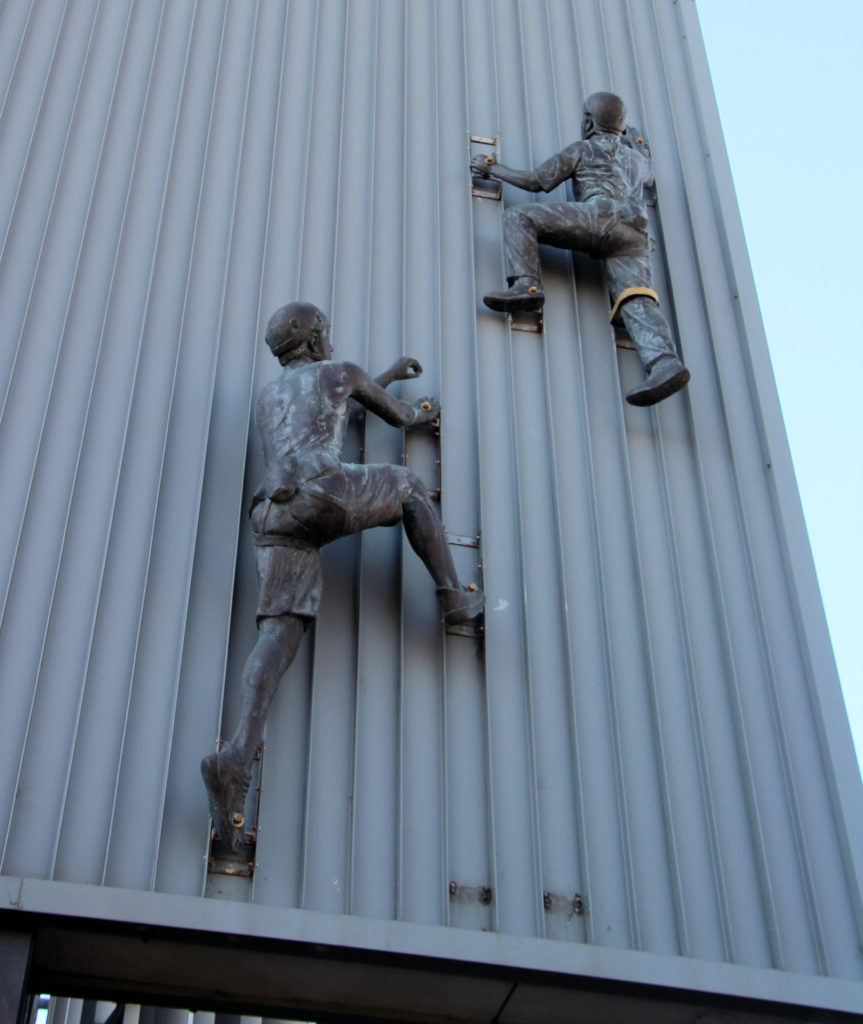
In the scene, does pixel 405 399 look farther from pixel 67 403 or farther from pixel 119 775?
pixel 119 775

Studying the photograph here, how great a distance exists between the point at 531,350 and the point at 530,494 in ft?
4.04

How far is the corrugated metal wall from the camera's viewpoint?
6.90m

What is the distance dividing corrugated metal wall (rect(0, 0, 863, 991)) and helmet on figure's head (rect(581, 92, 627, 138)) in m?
0.37

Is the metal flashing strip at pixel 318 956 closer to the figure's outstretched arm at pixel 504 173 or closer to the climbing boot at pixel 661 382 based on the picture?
the climbing boot at pixel 661 382

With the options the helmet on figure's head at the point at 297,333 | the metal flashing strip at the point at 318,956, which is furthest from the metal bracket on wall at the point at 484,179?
the metal flashing strip at the point at 318,956

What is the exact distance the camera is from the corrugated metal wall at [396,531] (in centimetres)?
690

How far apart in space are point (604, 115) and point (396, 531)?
379 centimetres

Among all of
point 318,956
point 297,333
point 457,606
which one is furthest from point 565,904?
point 297,333

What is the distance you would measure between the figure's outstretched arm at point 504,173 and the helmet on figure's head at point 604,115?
0.61m

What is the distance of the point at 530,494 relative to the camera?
8438mm

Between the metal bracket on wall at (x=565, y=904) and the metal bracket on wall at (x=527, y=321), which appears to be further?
the metal bracket on wall at (x=527, y=321)

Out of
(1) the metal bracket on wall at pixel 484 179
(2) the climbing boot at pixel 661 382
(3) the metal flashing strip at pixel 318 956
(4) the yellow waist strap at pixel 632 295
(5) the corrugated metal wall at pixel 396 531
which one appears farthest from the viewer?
(1) the metal bracket on wall at pixel 484 179

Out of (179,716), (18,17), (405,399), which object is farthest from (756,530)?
(18,17)

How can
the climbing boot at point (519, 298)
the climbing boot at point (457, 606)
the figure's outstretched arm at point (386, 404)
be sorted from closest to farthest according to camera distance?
the climbing boot at point (457, 606) < the figure's outstretched arm at point (386, 404) < the climbing boot at point (519, 298)
